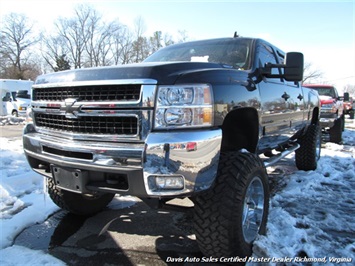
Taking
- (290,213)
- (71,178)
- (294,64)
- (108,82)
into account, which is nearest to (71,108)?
(108,82)

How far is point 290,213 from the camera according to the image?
3707mm

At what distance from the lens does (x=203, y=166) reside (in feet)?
7.32

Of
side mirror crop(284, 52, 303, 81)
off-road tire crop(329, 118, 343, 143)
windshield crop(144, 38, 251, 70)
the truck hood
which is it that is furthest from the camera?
off-road tire crop(329, 118, 343, 143)

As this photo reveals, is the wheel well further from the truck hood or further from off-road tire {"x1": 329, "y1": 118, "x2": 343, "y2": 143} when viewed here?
off-road tire {"x1": 329, "y1": 118, "x2": 343, "y2": 143}

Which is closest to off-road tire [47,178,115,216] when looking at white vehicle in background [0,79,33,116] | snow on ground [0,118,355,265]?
snow on ground [0,118,355,265]

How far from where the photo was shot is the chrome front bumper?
215cm

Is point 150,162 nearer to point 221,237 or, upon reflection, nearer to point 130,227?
point 221,237

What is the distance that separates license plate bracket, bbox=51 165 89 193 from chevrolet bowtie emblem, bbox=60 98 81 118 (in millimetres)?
445

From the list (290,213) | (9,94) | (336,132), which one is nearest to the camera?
(290,213)

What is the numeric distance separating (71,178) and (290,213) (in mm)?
2560

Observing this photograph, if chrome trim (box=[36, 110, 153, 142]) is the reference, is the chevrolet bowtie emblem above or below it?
above

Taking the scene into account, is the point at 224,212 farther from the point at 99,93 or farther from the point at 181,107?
the point at 99,93

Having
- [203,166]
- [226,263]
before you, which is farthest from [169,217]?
[203,166]

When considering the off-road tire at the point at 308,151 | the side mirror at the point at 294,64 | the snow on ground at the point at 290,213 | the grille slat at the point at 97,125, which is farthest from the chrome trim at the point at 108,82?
the off-road tire at the point at 308,151
